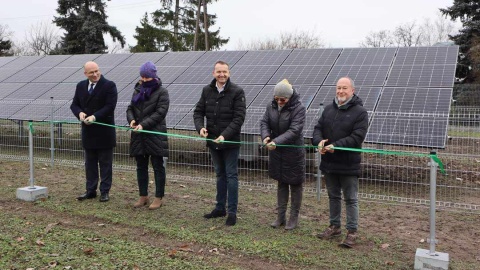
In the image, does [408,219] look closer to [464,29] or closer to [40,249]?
[40,249]

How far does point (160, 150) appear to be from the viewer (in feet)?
18.2

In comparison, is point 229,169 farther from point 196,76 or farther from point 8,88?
point 8,88

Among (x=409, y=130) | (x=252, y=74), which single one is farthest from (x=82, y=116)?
(x=252, y=74)

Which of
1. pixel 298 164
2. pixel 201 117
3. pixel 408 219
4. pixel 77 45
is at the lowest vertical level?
pixel 408 219

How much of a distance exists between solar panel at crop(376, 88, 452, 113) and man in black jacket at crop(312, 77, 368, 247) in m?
3.54

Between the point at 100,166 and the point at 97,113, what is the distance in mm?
785

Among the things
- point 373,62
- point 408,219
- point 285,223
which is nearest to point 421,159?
point 373,62

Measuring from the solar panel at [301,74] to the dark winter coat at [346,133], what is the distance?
4887 mm

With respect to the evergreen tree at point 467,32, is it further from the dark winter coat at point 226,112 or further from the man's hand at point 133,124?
the man's hand at point 133,124

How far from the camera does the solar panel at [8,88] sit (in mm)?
11984

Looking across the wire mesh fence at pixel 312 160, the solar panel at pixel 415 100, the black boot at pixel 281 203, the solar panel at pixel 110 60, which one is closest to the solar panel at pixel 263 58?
the wire mesh fence at pixel 312 160

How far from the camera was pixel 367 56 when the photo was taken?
10375 mm

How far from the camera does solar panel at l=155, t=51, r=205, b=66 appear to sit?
1213 cm

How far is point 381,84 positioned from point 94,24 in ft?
84.1
